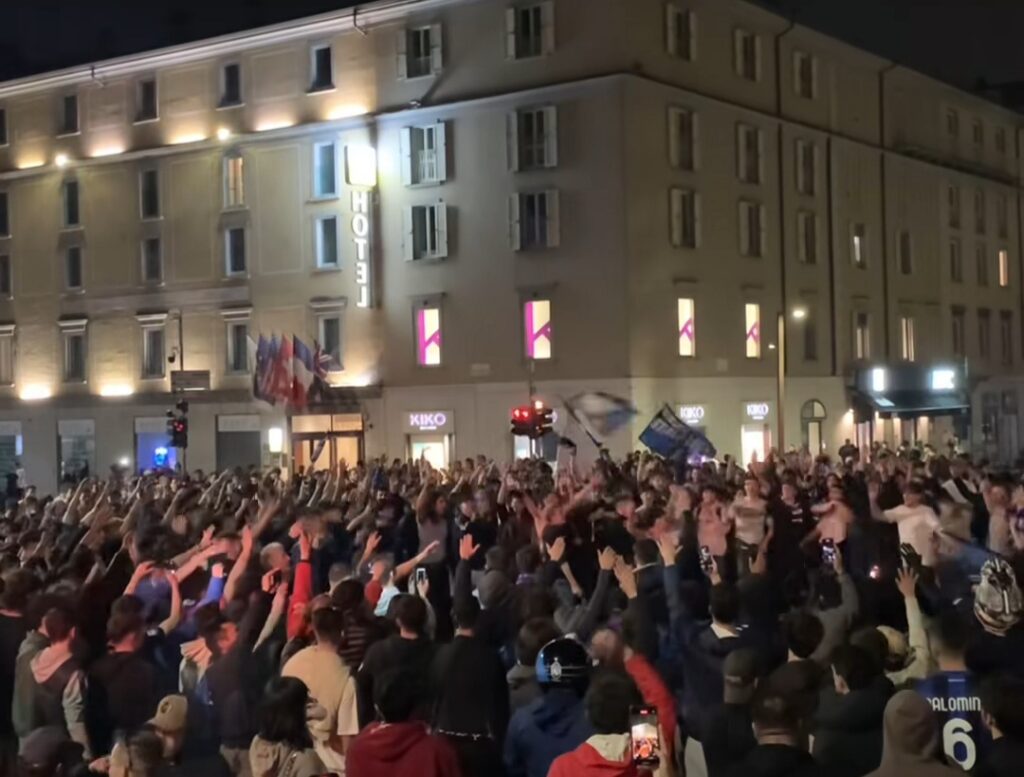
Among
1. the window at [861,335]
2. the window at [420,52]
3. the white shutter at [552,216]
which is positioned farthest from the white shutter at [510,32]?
the window at [861,335]

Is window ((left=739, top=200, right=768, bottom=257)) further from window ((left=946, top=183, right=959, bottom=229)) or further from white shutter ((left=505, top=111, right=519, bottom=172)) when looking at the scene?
window ((left=946, top=183, right=959, bottom=229))

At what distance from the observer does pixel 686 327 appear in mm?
38000

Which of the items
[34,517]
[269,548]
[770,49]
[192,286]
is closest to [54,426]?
[192,286]

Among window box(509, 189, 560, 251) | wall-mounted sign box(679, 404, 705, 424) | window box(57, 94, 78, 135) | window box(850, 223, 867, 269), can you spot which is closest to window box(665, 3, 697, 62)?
window box(509, 189, 560, 251)

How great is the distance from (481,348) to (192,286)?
10989 millimetres

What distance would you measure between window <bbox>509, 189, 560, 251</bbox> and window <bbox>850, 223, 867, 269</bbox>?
44.2 ft

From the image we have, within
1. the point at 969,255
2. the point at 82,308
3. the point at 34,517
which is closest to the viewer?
the point at 34,517

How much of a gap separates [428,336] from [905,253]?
19.5 metres

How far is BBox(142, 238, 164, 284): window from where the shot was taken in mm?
44469

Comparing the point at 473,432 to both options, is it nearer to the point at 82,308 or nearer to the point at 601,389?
the point at 601,389

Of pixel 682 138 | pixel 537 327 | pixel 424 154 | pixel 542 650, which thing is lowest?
pixel 542 650

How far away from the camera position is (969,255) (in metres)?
53.4

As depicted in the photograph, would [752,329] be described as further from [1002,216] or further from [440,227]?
[1002,216]

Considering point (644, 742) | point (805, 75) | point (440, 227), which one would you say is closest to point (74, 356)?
point (440, 227)
